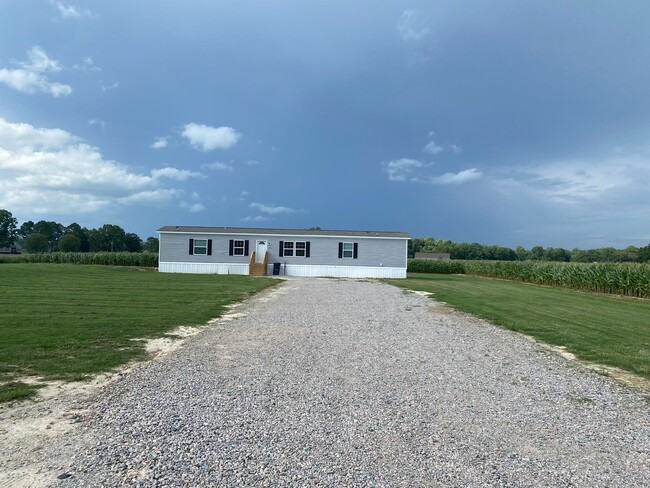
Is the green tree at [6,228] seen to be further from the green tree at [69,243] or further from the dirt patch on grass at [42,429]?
the dirt patch on grass at [42,429]

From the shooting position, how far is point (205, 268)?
28406mm

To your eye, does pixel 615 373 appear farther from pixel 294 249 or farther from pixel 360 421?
pixel 294 249

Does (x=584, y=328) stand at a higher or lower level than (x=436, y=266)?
lower

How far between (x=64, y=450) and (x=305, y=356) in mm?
3563

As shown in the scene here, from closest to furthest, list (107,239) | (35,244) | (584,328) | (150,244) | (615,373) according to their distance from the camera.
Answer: (615,373), (584,328), (35,244), (107,239), (150,244)

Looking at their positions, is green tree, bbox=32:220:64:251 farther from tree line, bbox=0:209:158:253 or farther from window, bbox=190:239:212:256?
window, bbox=190:239:212:256

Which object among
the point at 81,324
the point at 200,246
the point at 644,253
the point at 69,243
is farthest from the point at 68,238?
the point at 644,253

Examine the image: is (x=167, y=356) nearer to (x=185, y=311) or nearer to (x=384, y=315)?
(x=185, y=311)

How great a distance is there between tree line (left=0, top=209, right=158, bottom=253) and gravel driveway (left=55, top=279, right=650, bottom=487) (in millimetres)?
75195

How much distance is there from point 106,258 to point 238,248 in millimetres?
19446

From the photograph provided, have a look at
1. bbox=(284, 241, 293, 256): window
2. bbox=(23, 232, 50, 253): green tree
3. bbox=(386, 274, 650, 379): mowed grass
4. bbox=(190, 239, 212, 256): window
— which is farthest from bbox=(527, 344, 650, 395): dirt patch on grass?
bbox=(23, 232, 50, 253): green tree

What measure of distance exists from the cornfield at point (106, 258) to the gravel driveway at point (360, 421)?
34496 millimetres

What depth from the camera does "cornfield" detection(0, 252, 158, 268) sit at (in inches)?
1526

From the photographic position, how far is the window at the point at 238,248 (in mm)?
28188
